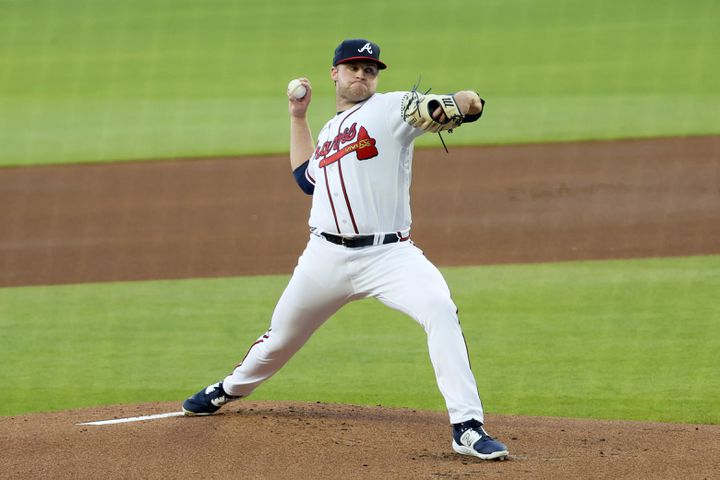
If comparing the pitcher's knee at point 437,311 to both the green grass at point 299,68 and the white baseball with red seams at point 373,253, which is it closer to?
the white baseball with red seams at point 373,253

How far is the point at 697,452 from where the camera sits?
5.43 metres

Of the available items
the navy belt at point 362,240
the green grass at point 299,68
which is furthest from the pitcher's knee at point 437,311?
the green grass at point 299,68

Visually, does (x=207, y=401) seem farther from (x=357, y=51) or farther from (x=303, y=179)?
(x=357, y=51)

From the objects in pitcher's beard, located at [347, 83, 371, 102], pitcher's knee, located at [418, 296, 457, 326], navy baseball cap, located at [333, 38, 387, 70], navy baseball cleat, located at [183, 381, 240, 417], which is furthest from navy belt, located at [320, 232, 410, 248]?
navy baseball cleat, located at [183, 381, 240, 417]

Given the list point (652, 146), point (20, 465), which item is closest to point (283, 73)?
point (652, 146)

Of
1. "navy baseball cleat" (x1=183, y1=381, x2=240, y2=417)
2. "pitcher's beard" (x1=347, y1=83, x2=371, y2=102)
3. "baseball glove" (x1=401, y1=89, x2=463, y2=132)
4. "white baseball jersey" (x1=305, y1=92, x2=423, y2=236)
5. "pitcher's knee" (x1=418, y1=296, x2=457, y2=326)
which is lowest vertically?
"navy baseball cleat" (x1=183, y1=381, x2=240, y2=417)

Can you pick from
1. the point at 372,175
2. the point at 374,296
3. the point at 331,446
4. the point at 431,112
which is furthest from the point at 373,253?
the point at 331,446

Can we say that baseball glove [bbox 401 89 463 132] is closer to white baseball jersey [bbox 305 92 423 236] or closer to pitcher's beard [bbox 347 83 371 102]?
white baseball jersey [bbox 305 92 423 236]

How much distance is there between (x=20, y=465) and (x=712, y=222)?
26.5 ft

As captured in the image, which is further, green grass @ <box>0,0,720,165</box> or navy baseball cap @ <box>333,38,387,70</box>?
green grass @ <box>0,0,720,165</box>

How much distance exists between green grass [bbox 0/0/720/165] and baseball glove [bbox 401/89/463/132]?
10.7 metres

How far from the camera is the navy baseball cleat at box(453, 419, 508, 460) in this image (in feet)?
17.0

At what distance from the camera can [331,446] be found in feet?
18.1

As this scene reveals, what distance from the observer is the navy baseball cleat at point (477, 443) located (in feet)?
17.0
